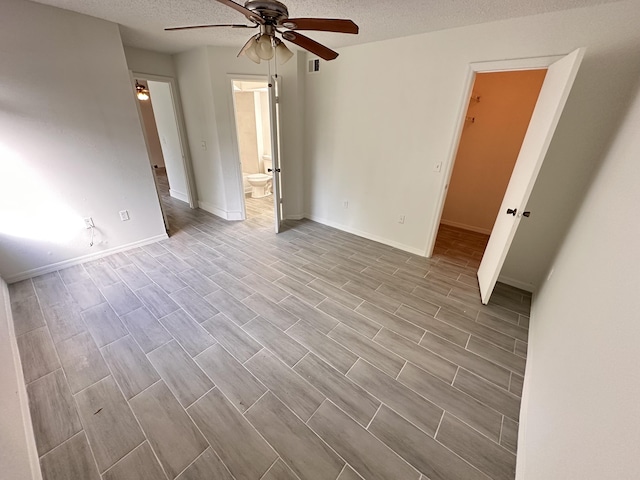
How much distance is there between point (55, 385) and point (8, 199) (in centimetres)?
199

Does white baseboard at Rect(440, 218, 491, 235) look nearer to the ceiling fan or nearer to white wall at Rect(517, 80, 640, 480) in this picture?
white wall at Rect(517, 80, 640, 480)

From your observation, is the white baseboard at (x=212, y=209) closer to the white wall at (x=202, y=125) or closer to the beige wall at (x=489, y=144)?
the white wall at (x=202, y=125)

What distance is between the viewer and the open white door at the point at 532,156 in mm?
1754

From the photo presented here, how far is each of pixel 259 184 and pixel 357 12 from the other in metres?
3.70

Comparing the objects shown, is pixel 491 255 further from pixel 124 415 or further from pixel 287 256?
pixel 124 415

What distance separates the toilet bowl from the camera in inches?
209

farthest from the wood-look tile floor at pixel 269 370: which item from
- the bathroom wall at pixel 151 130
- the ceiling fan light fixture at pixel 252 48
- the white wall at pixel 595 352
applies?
the bathroom wall at pixel 151 130

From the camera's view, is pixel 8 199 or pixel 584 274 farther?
pixel 8 199

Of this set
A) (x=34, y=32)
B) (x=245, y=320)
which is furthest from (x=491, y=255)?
(x=34, y=32)

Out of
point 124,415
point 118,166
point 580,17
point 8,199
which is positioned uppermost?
point 580,17

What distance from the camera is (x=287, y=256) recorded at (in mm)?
3211

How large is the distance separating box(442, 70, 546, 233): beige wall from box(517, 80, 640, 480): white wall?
6.55 ft

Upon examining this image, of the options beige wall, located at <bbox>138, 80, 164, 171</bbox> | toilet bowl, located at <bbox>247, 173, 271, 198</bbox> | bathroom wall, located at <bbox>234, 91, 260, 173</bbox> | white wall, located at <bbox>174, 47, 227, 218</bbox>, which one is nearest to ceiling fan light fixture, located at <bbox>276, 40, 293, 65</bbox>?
white wall, located at <bbox>174, 47, 227, 218</bbox>

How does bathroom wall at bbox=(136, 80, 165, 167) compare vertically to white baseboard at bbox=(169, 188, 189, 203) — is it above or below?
above
